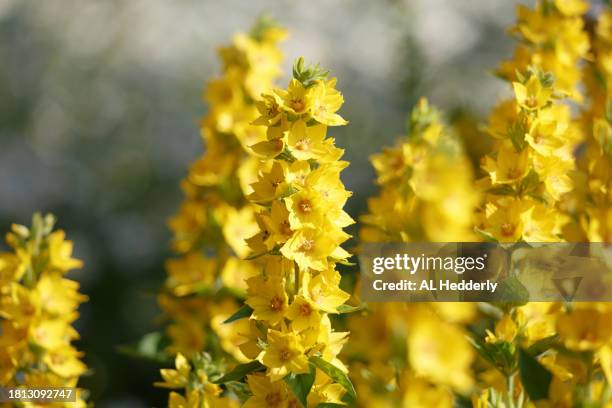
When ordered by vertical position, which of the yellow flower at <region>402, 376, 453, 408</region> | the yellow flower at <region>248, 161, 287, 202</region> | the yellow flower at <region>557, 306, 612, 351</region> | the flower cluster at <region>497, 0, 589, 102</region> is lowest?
the yellow flower at <region>402, 376, 453, 408</region>

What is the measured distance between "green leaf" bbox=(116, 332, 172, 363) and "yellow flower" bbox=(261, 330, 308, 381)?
0.88 m

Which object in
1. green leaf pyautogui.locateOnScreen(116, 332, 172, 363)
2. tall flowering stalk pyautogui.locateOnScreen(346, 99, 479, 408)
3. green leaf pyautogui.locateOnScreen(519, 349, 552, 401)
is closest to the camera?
tall flowering stalk pyautogui.locateOnScreen(346, 99, 479, 408)

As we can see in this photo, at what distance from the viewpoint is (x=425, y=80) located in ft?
10.2

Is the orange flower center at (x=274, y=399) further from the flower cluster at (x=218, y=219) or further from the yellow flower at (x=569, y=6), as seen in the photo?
the yellow flower at (x=569, y=6)

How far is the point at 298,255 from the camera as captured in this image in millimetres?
1366

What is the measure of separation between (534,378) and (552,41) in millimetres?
1043

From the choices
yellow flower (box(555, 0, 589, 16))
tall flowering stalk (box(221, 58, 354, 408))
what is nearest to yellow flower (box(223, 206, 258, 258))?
tall flowering stalk (box(221, 58, 354, 408))

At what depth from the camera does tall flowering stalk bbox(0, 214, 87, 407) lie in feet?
5.68

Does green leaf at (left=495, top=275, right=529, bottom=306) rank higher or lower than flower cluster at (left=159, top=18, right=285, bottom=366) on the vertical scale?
lower

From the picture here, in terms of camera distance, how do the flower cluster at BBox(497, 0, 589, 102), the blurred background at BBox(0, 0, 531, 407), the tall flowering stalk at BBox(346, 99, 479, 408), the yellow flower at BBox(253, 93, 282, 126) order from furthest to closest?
the blurred background at BBox(0, 0, 531, 407), the flower cluster at BBox(497, 0, 589, 102), the yellow flower at BBox(253, 93, 282, 126), the tall flowering stalk at BBox(346, 99, 479, 408)

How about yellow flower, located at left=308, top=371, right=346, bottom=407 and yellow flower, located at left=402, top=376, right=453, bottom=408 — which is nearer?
yellow flower, located at left=402, top=376, right=453, bottom=408

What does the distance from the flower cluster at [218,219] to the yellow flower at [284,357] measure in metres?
0.82

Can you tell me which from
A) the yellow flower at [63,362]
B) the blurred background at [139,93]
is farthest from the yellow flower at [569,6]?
the blurred background at [139,93]

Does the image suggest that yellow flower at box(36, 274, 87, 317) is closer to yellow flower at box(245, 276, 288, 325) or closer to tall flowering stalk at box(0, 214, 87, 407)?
tall flowering stalk at box(0, 214, 87, 407)
